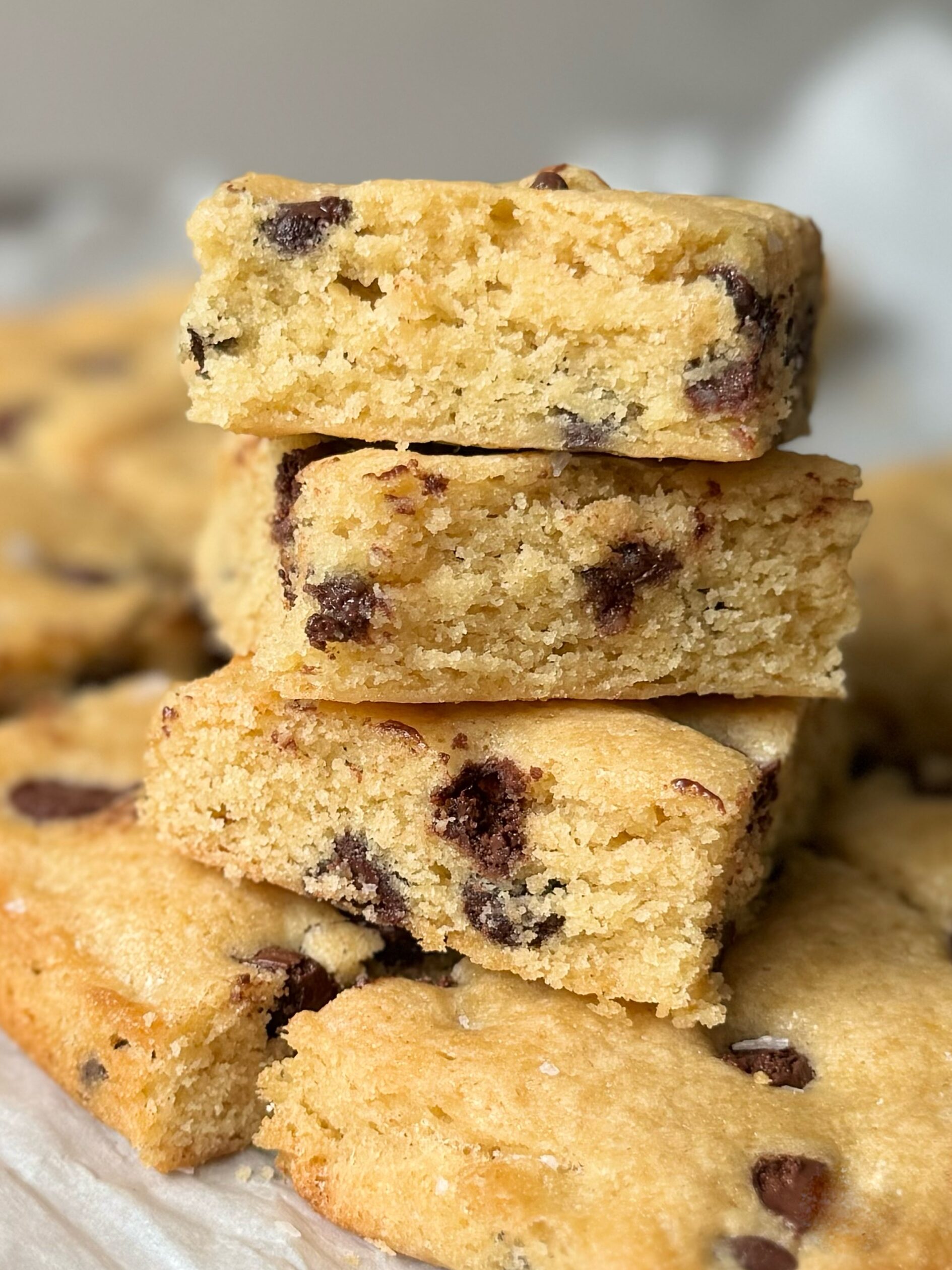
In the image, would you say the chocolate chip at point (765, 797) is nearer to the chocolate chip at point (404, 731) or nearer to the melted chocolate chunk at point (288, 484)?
the chocolate chip at point (404, 731)

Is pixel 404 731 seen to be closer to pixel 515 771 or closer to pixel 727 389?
pixel 515 771

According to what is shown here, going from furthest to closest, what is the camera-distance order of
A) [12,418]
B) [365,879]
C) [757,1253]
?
[12,418]
[365,879]
[757,1253]

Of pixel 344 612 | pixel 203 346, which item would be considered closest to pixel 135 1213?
pixel 344 612

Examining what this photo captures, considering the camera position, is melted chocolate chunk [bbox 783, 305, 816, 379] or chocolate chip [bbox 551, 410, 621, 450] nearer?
chocolate chip [bbox 551, 410, 621, 450]

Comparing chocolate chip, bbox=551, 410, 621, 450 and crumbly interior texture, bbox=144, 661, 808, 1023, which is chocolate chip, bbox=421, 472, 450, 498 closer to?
chocolate chip, bbox=551, 410, 621, 450

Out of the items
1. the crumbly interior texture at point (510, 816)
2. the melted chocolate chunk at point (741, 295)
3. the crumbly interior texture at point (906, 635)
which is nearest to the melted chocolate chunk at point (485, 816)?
the crumbly interior texture at point (510, 816)

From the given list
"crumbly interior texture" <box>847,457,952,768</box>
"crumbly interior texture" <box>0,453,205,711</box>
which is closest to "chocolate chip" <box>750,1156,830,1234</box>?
"crumbly interior texture" <box>847,457,952,768</box>

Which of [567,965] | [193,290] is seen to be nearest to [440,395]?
[193,290]
